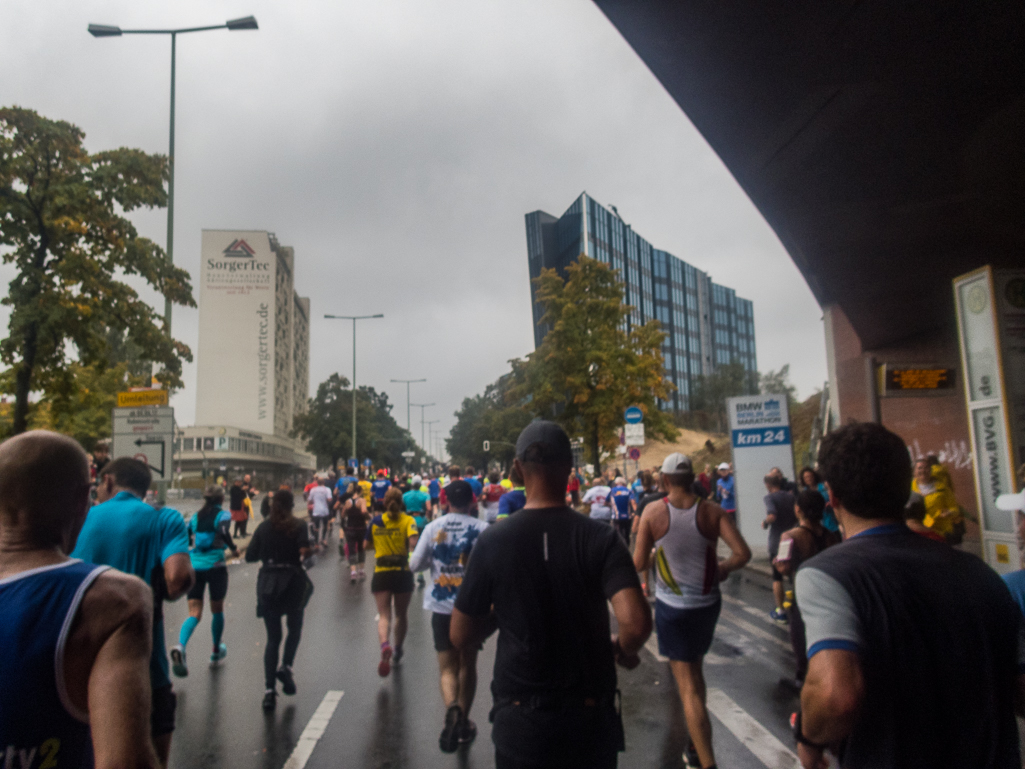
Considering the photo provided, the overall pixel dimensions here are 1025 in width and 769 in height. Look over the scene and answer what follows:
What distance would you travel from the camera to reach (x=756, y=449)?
1552cm

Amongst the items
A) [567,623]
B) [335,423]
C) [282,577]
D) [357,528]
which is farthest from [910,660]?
[335,423]

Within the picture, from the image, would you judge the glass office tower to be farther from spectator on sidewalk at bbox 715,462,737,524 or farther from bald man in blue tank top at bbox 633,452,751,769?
bald man in blue tank top at bbox 633,452,751,769

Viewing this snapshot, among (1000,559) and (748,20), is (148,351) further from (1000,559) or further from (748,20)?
(1000,559)

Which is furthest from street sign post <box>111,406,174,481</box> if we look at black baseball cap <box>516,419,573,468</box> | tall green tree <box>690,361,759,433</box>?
tall green tree <box>690,361,759,433</box>

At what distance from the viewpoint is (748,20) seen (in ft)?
16.9

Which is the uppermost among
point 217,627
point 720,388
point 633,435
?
point 720,388

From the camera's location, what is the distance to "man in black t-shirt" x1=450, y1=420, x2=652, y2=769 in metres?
2.55

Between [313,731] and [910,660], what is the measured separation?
188 inches

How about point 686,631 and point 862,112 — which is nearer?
point 686,631

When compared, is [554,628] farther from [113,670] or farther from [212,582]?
[212,582]

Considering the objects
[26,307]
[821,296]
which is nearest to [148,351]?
[26,307]

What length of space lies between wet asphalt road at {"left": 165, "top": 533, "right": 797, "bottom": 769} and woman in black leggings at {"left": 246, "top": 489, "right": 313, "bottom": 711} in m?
0.44

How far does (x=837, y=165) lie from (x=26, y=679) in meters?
7.80

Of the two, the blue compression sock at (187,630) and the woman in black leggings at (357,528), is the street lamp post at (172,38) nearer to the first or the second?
the woman in black leggings at (357,528)
